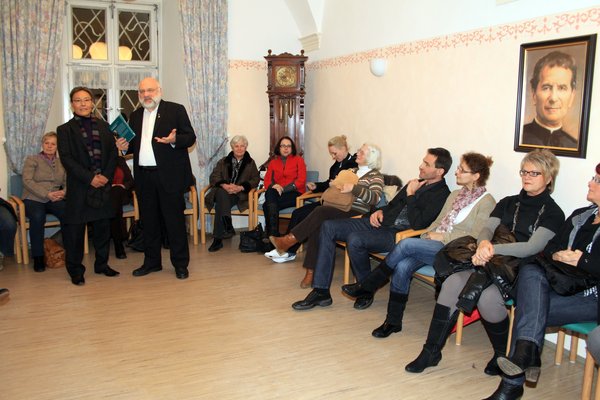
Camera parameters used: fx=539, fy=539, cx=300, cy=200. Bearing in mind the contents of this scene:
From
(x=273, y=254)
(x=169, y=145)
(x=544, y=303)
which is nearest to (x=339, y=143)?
(x=273, y=254)

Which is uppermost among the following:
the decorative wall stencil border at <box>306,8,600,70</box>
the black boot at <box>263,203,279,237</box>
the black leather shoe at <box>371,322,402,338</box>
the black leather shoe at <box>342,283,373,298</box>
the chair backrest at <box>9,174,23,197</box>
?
the decorative wall stencil border at <box>306,8,600,70</box>

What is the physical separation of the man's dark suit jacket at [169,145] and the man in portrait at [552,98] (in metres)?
A: 2.44

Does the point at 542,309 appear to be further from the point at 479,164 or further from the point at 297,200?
the point at 297,200


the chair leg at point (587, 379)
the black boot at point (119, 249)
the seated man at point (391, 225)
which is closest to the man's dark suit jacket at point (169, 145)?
the black boot at point (119, 249)

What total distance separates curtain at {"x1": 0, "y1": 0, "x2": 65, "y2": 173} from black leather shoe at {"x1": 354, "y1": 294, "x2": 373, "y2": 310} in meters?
3.58

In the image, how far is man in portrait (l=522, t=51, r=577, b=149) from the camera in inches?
120

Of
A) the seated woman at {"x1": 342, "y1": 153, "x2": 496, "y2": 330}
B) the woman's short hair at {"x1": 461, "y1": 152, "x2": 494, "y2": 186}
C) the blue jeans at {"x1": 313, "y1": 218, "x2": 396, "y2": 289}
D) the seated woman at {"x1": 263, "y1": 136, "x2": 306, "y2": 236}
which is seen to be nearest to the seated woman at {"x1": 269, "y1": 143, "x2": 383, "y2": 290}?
the blue jeans at {"x1": 313, "y1": 218, "x2": 396, "y2": 289}

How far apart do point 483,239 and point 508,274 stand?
36 cm

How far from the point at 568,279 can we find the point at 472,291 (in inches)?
17.9

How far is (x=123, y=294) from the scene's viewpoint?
396cm

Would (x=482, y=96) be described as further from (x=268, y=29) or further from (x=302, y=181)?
(x=268, y=29)

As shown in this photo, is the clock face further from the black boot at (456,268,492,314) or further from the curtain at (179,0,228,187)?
the black boot at (456,268,492,314)

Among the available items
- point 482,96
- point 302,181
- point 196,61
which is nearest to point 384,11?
point 482,96

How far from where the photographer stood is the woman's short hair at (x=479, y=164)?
11.1 ft
